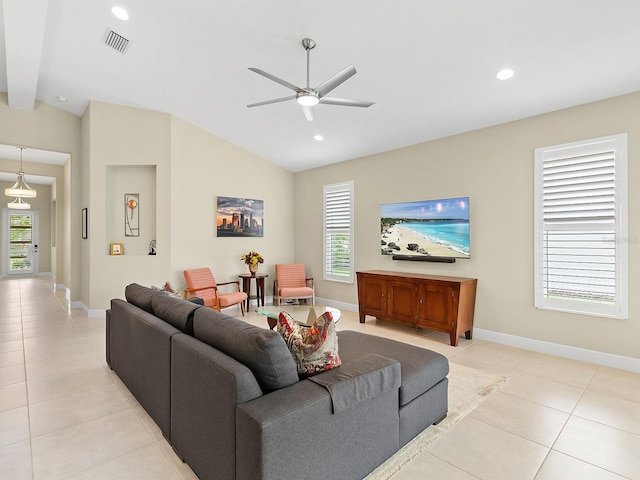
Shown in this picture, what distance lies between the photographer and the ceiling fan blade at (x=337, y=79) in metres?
2.86

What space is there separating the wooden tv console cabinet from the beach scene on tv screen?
0.40m

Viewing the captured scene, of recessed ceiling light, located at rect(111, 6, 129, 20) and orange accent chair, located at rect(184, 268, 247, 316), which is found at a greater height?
recessed ceiling light, located at rect(111, 6, 129, 20)

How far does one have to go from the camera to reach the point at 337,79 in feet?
9.77

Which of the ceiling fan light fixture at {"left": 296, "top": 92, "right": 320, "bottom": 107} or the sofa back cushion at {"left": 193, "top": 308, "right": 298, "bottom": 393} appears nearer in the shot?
the sofa back cushion at {"left": 193, "top": 308, "right": 298, "bottom": 393}

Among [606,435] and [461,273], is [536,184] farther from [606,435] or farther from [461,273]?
[606,435]

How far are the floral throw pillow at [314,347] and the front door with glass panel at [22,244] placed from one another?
44.3 feet

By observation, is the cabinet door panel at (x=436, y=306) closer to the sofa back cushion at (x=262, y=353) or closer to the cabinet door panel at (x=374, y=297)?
the cabinet door panel at (x=374, y=297)

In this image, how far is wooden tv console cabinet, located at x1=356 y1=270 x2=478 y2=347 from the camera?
443 cm

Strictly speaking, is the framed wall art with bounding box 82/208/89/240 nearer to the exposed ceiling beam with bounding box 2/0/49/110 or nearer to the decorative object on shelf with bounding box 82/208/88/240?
the decorative object on shelf with bounding box 82/208/88/240

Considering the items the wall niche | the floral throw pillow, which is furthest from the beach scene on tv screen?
the wall niche

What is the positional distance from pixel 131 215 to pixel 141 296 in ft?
12.0

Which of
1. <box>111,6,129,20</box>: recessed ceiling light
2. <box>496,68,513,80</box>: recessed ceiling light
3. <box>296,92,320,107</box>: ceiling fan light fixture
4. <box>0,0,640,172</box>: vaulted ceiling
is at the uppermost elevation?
<box>111,6,129,20</box>: recessed ceiling light

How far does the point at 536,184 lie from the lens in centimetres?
417

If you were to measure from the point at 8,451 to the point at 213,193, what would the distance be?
473 cm
